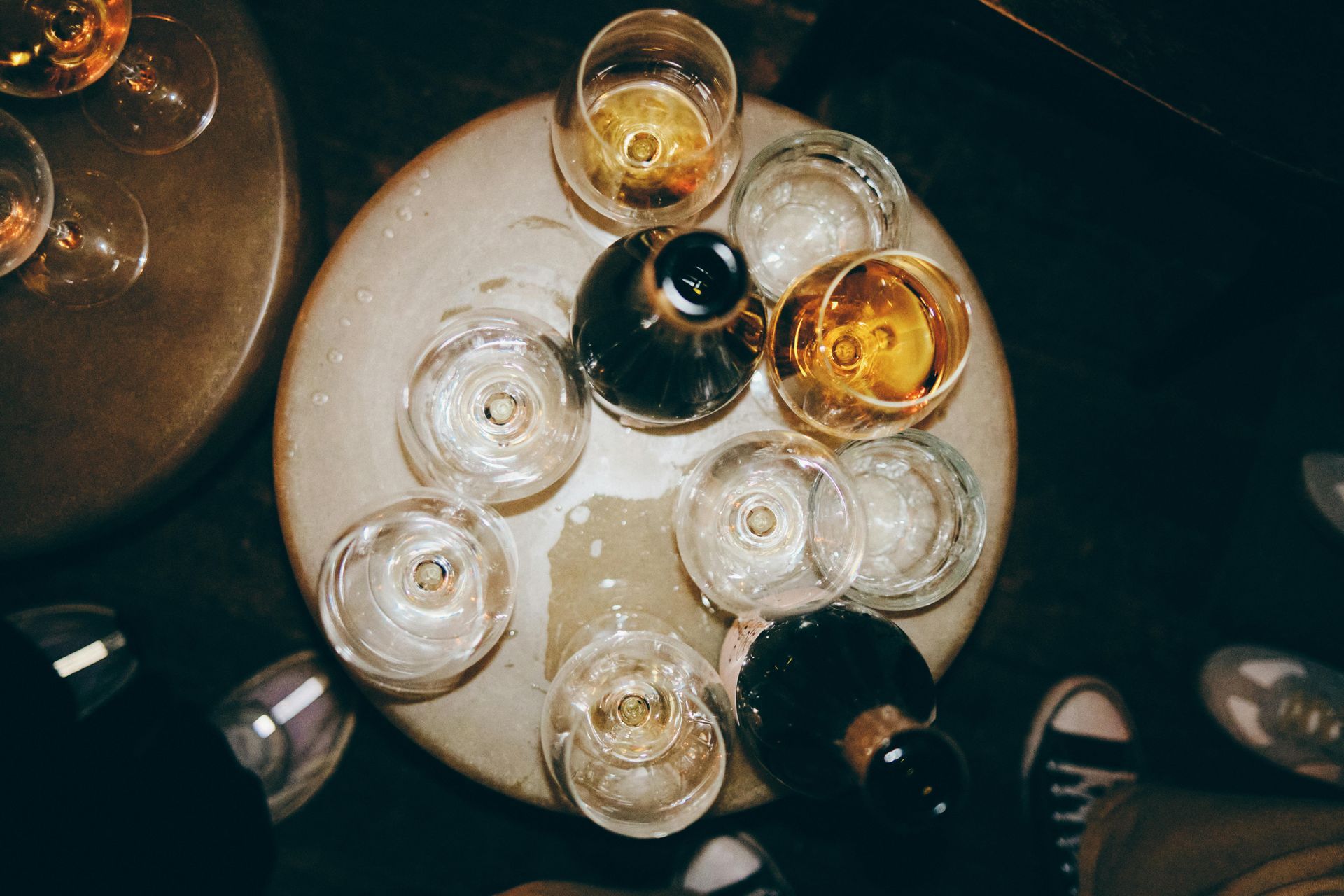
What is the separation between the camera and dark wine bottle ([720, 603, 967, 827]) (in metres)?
0.86

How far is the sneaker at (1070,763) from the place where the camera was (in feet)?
6.71

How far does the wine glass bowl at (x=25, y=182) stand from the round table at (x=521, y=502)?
0.38 meters

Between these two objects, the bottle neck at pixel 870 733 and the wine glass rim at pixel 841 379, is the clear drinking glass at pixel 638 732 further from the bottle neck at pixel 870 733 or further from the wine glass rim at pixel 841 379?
the wine glass rim at pixel 841 379

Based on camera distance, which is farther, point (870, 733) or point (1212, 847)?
point (1212, 847)

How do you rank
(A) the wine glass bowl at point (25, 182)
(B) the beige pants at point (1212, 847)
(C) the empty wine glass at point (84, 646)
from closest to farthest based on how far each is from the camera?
(A) the wine glass bowl at point (25, 182) < (B) the beige pants at point (1212, 847) < (C) the empty wine glass at point (84, 646)

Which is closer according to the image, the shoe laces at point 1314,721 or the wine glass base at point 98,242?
the wine glass base at point 98,242

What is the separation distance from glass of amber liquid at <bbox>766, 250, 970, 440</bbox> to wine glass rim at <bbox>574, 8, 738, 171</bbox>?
0.21 meters

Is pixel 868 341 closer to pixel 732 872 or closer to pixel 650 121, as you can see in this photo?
pixel 650 121

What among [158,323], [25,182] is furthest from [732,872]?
[25,182]

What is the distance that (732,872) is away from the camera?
76.2 inches

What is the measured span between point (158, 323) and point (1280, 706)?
9.31ft

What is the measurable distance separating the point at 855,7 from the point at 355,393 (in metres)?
1.12

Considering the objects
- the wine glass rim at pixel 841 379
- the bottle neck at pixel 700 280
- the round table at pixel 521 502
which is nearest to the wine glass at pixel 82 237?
the round table at pixel 521 502

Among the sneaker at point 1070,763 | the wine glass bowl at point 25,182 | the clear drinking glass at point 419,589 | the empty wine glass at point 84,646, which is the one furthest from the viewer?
the sneaker at point 1070,763
